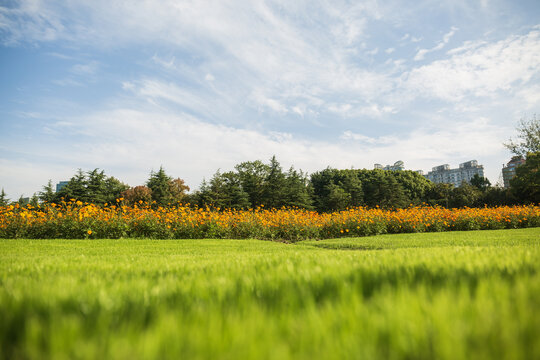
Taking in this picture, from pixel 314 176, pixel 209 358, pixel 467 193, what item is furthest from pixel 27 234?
pixel 467 193

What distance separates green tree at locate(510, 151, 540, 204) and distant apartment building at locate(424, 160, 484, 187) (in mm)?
168856

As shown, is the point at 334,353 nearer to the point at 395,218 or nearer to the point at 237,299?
the point at 237,299

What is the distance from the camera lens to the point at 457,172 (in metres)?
184

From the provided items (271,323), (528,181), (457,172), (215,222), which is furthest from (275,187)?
(457,172)

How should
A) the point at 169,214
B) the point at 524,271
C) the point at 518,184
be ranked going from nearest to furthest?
the point at 524,271 → the point at 169,214 → the point at 518,184

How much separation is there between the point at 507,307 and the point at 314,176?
45164 mm

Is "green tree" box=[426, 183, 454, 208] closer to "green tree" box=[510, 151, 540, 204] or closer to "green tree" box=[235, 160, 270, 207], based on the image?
"green tree" box=[510, 151, 540, 204]

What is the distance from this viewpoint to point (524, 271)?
1.59m

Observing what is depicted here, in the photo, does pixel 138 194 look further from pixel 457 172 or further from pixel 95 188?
pixel 457 172

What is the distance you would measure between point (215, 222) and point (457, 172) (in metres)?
216

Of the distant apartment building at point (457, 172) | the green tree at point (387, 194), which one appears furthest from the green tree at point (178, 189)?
the distant apartment building at point (457, 172)

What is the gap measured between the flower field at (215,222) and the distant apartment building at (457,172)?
622ft

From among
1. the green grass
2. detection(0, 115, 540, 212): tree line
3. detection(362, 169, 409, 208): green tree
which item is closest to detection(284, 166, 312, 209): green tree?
detection(0, 115, 540, 212): tree line

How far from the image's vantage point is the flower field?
10.7m
